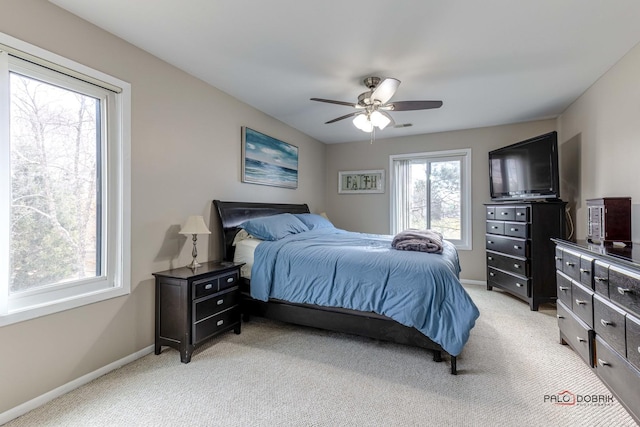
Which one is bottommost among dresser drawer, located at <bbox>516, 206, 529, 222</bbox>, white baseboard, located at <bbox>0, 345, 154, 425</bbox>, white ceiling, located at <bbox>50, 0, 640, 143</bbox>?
white baseboard, located at <bbox>0, 345, 154, 425</bbox>

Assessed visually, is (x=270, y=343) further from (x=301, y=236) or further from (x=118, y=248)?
(x=118, y=248)

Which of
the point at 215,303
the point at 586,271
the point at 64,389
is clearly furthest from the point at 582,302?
the point at 64,389

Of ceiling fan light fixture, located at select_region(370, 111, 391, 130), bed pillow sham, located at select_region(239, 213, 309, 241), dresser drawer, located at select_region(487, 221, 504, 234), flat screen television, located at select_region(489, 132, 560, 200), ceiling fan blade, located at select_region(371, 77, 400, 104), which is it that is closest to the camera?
ceiling fan blade, located at select_region(371, 77, 400, 104)

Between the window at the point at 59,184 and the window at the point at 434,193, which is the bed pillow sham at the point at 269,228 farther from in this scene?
the window at the point at 434,193

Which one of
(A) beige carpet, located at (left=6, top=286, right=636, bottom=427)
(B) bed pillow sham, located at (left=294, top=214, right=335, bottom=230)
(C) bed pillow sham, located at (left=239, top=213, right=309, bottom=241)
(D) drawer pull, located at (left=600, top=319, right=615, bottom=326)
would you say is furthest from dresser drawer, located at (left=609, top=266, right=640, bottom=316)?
(B) bed pillow sham, located at (left=294, top=214, right=335, bottom=230)

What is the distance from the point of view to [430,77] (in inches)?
116

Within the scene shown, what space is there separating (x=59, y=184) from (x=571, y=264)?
3.77 m

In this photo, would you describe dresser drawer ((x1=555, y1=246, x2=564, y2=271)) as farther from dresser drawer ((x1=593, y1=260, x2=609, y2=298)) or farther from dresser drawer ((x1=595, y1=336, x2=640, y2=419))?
dresser drawer ((x1=595, y1=336, x2=640, y2=419))

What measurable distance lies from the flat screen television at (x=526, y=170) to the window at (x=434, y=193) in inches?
20.1

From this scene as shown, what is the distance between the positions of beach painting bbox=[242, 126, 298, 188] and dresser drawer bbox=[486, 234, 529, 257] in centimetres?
301

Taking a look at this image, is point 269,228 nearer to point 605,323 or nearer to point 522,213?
point 605,323

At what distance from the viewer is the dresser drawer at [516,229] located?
3.62 m

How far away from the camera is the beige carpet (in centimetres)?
171

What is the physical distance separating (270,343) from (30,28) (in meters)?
2.80
